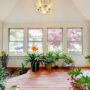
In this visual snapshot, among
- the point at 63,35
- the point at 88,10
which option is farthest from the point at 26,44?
the point at 88,10

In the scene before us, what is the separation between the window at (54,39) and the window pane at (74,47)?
0.50 meters

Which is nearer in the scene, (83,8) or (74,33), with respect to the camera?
(83,8)

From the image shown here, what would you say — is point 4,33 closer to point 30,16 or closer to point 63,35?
point 30,16

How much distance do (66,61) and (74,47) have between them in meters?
0.88

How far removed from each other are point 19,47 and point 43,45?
1.22m

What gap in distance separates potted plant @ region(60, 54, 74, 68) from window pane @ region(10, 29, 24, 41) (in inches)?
88.1

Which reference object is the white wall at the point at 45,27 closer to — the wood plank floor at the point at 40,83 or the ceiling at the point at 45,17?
the ceiling at the point at 45,17

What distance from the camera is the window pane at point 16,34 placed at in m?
4.81

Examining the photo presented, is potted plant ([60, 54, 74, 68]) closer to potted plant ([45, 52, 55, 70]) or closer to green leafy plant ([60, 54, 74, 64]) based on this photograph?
green leafy plant ([60, 54, 74, 64])

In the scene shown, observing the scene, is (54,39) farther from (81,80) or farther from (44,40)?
(81,80)

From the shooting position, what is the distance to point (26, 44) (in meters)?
4.75

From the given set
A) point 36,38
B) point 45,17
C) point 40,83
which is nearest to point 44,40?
point 36,38

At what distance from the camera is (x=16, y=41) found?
190 inches

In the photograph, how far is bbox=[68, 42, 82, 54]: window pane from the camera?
Answer: 4.78 m
